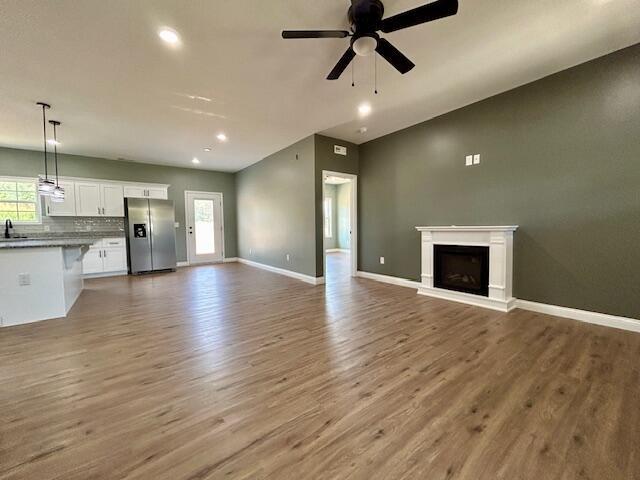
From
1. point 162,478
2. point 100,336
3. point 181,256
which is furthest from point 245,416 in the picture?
point 181,256

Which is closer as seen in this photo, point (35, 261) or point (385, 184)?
point (35, 261)

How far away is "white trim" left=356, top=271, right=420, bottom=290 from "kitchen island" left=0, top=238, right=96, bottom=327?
478cm

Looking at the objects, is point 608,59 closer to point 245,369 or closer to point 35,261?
point 245,369

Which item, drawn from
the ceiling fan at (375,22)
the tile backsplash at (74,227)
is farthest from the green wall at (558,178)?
the tile backsplash at (74,227)

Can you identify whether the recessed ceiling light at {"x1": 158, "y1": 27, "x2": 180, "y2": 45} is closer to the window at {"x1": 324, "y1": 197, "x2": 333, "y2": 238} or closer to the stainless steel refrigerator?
the stainless steel refrigerator

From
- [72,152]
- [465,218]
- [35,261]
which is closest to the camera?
[35,261]

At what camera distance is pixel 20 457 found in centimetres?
132

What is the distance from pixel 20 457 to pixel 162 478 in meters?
0.81

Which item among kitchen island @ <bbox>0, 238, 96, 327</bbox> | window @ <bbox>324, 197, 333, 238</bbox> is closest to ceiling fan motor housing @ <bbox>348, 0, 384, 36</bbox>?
kitchen island @ <bbox>0, 238, 96, 327</bbox>

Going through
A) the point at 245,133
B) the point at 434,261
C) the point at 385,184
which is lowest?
the point at 434,261

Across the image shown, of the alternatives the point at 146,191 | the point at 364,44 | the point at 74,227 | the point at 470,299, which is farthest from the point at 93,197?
the point at 470,299

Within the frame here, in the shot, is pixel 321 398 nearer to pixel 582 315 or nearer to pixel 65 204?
pixel 582 315

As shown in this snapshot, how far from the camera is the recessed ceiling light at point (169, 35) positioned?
2.22m

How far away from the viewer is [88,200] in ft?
19.3
